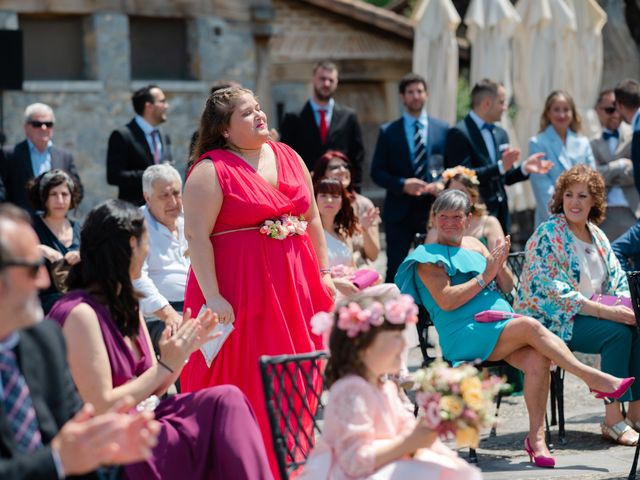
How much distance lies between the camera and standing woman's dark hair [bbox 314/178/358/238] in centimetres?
813

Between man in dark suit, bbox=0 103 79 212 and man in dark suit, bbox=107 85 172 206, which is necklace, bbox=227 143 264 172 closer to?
man in dark suit, bbox=107 85 172 206

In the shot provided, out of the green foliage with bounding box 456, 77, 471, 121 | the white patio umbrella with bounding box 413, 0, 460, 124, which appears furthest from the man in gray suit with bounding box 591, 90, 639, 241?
the green foliage with bounding box 456, 77, 471, 121

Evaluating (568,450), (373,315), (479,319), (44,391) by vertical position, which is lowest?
(568,450)

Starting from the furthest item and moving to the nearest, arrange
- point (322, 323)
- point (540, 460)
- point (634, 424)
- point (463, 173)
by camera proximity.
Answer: point (463, 173)
point (634, 424)
point (540, 460)
point (322, 323)

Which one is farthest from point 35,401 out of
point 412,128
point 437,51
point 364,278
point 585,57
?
point 585,57

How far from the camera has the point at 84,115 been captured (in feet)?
54.0

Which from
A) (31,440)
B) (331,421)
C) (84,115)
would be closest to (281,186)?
(331,421)

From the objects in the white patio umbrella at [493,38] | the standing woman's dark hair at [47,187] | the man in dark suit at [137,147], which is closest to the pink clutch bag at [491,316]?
the standing woman's dark hair at [47,187]

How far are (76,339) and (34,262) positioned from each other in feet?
3.91

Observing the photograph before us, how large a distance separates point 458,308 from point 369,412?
8.57 ft

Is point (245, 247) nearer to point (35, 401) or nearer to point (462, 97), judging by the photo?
point (35, 401)

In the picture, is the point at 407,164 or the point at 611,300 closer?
the point at 611,300

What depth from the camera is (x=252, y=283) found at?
19.4 ft

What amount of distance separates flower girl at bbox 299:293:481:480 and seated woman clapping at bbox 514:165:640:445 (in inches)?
114
